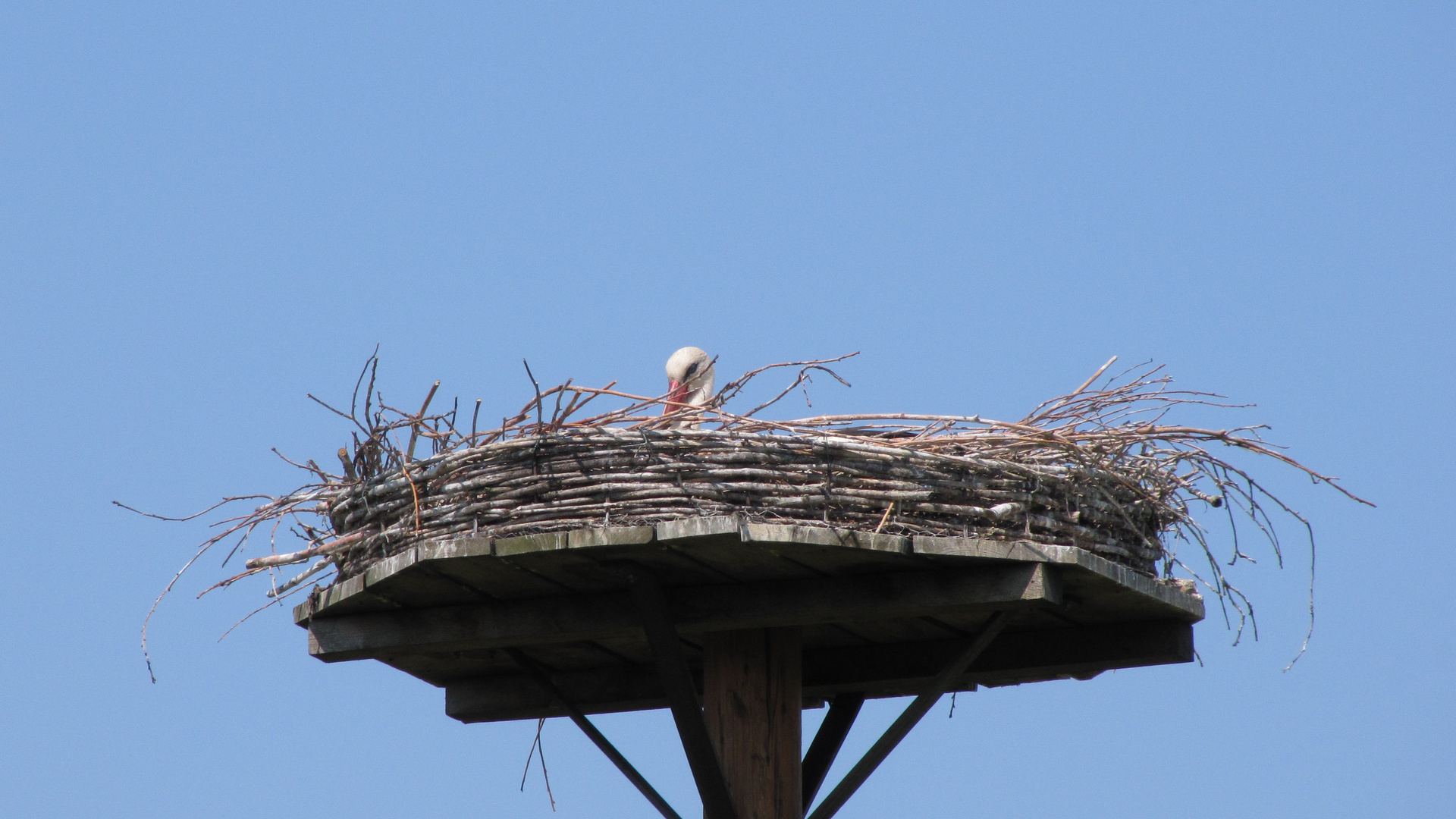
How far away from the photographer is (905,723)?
618 cm

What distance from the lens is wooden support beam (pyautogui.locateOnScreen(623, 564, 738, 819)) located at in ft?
19.6

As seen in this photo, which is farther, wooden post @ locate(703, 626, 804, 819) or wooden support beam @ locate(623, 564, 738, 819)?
wooden post @ locate(703, 626, 804, 819)

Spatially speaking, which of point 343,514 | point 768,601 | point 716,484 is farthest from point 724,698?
point 343,514

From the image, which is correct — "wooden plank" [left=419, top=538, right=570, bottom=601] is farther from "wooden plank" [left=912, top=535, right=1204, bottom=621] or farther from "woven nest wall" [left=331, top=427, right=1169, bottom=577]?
"wooden plank" [left=912, top=535, right=1204, bottom=621]

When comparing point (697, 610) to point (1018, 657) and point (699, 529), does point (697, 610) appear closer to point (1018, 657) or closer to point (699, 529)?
point (699, 529)

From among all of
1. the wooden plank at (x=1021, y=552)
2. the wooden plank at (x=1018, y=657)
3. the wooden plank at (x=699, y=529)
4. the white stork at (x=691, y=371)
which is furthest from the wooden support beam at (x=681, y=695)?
the white stork at (x=691, y=371)

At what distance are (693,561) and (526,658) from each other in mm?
1190

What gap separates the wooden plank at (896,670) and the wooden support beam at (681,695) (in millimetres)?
947

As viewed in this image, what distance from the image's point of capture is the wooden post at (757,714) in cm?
624

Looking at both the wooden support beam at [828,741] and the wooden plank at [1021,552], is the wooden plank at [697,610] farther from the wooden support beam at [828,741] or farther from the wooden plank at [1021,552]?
the wooden support beam at [828,741]

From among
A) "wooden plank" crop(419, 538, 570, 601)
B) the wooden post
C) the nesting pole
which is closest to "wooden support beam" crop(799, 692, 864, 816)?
the nesting pole

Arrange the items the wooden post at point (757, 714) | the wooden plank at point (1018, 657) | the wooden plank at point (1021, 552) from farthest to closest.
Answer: the wooden plank at point (1018, 657)
the wooden post at point (757, 714)
the wooden plank at point (1021, 552)

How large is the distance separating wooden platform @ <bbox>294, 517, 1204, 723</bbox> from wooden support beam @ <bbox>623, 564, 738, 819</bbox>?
2.9 inches

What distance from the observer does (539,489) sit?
5855mm
